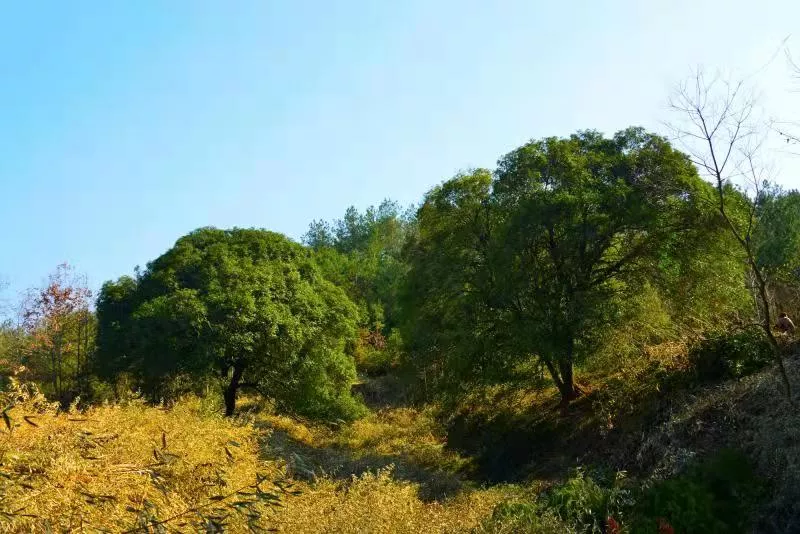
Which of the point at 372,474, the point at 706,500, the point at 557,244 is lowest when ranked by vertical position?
the point at 706,500

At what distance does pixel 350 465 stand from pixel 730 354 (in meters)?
10.1

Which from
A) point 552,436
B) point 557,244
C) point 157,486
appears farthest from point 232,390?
point 157,486

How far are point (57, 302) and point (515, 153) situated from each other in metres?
21.1

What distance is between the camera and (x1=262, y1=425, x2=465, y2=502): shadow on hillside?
12.8 metres

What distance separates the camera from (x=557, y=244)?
16594mm

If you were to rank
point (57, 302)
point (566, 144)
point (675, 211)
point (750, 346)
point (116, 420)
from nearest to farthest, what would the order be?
point (116, 420), point (750, 346), point (675, 211), point (566, 144), point (57, 302)

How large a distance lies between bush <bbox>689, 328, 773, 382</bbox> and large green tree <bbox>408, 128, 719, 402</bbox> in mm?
2262

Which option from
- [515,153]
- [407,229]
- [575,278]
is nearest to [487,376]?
[575,278]

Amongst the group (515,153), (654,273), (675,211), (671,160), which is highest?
(515,153)

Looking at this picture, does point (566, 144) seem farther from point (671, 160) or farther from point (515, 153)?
point (671, 160)

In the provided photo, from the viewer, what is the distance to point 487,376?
17.1 metres

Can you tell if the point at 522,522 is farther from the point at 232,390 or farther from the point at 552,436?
the point at 232,390

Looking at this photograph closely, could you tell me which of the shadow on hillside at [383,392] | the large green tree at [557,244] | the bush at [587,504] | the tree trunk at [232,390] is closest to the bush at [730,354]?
the large green tree at [557,244]

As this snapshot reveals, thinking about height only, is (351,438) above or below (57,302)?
below
